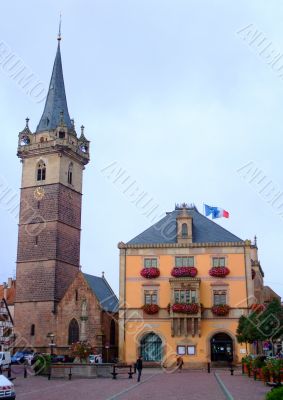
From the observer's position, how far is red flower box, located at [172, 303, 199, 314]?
50781 millimetres

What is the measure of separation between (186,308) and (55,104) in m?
38.2

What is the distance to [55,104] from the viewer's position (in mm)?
77188

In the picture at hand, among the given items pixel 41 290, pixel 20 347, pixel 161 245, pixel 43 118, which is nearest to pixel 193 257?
pixel 161 245

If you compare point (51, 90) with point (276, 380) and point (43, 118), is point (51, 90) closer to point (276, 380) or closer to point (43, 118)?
point (43, 118)

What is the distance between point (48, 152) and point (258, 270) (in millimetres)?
29985

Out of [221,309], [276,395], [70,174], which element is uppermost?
[70,174]

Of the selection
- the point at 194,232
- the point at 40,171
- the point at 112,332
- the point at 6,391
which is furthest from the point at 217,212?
the point at 6,391

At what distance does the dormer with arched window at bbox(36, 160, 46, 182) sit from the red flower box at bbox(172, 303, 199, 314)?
28.1 meters

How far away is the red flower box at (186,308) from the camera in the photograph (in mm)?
50781

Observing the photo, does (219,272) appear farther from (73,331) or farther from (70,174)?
(70,174)

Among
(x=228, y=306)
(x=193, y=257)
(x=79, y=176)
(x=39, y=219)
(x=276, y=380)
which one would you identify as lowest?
(x=276, y=380)

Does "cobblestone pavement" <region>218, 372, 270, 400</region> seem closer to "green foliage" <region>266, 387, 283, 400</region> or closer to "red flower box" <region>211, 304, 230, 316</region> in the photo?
"green foliage" <region>266, 387, 283, 400</region>

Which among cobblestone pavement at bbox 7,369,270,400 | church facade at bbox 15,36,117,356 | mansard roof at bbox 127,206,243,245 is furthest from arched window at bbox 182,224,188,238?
cobblestone pavement at bbox 7,369,270,400

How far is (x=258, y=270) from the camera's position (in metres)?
70.1
